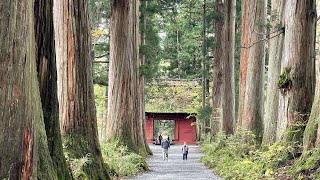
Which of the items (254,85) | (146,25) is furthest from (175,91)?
(254,85)

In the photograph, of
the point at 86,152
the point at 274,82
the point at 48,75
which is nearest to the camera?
the point at 48,75

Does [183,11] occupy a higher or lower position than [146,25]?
higher

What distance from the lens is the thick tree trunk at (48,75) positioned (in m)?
6.70

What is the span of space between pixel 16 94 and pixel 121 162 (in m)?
9.87

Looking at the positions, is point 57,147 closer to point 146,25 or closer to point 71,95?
point 71,95

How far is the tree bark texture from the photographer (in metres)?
10.2

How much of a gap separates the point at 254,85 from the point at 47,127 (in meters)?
11.3

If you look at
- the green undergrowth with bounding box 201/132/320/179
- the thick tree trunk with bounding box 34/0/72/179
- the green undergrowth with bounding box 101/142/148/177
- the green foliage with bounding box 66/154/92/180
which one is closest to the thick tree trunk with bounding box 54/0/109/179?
the green foliage with bounding box 66/154/92/180

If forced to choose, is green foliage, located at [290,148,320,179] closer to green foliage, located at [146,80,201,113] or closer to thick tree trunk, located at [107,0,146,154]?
thick tree trunk, located at [107,0,146,154]

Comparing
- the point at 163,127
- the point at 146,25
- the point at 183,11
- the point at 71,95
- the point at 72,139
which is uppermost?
the point at 183,11

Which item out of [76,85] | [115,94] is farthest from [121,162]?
[76,85]

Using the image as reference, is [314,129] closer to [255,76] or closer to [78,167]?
[78,167]

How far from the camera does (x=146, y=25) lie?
2842 cm

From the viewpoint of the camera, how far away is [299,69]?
33.6 feet
